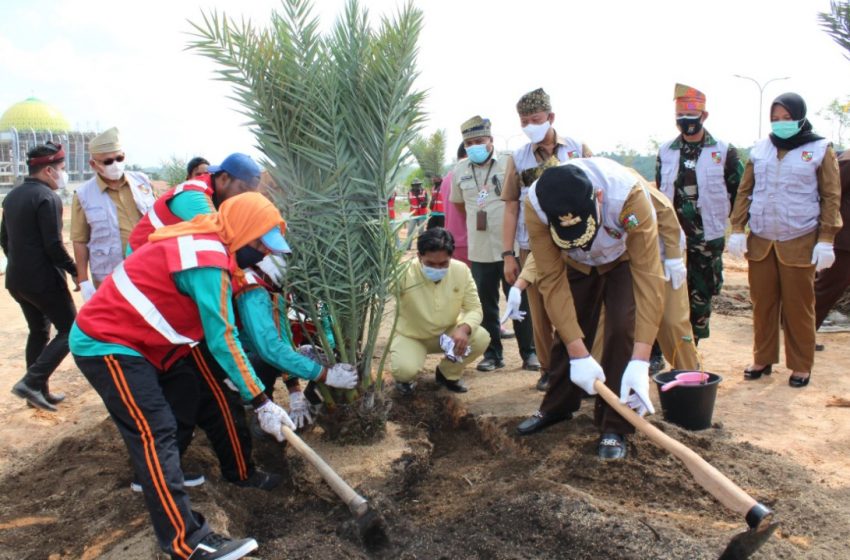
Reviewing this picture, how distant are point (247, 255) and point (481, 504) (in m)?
1.53

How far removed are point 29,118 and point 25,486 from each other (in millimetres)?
55692

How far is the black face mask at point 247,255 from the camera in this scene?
2943 millimetres

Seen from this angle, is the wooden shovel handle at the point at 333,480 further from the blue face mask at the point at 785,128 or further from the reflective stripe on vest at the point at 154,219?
the blue face mask at the point at 785,128

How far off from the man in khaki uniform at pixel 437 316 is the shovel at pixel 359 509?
177cm

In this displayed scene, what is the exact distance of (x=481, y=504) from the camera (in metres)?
3.03

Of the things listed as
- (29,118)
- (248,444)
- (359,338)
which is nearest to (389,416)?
(359,338)

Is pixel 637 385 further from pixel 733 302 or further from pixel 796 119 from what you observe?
pixel 733 302

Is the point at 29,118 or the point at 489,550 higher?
the point at 29,118

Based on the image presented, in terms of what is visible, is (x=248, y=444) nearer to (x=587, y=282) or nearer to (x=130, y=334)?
(x=130, y=334)

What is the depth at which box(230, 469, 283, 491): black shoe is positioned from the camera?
349cm

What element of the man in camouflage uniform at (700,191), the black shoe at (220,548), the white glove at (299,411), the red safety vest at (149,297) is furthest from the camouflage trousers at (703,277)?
the black shoe at (220,548)

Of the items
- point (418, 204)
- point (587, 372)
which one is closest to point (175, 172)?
point (418, 204)

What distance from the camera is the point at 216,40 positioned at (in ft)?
11.1

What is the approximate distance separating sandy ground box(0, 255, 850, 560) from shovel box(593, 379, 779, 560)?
0.15 m
